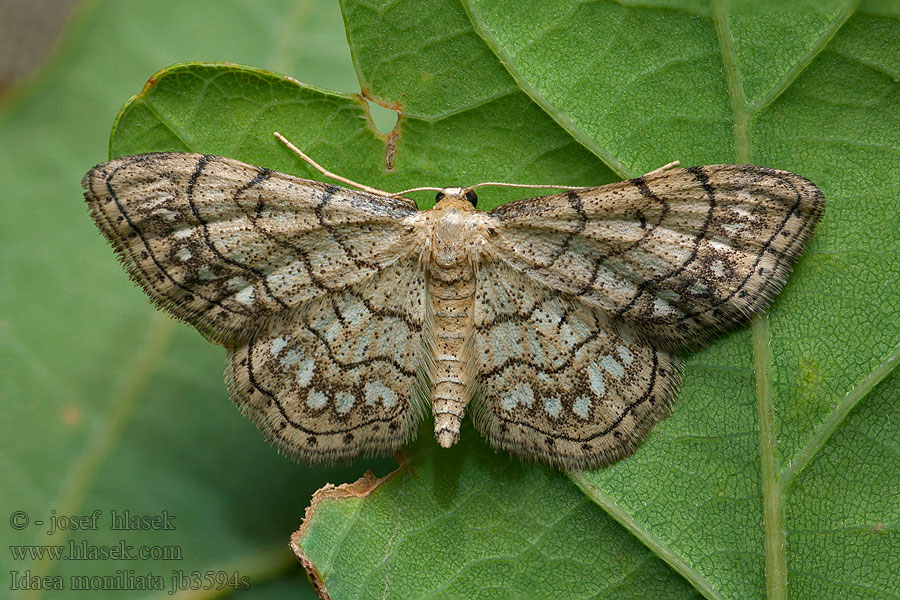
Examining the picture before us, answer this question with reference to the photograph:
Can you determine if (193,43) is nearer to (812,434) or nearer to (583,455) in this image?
(583,455)

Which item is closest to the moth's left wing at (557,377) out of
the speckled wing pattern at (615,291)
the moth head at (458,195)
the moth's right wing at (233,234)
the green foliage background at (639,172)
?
the speckled wing pattern at (615,291)

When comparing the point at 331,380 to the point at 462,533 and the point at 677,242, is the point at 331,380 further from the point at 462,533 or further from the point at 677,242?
the point at 677,242

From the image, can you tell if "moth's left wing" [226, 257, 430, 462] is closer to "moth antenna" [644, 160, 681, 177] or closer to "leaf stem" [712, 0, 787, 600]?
"moth antenna" [644, 160, 681, 177]

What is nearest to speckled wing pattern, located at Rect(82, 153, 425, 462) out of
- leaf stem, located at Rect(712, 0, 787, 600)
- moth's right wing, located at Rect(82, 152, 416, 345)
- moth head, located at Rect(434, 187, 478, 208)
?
moth's right wing, located at Rect(82, 152, 416, 345)

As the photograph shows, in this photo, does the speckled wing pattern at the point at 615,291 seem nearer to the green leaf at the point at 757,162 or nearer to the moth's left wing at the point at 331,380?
the green leaf at the point at 757,162

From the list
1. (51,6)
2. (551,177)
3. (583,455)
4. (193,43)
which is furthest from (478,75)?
(51,6)
